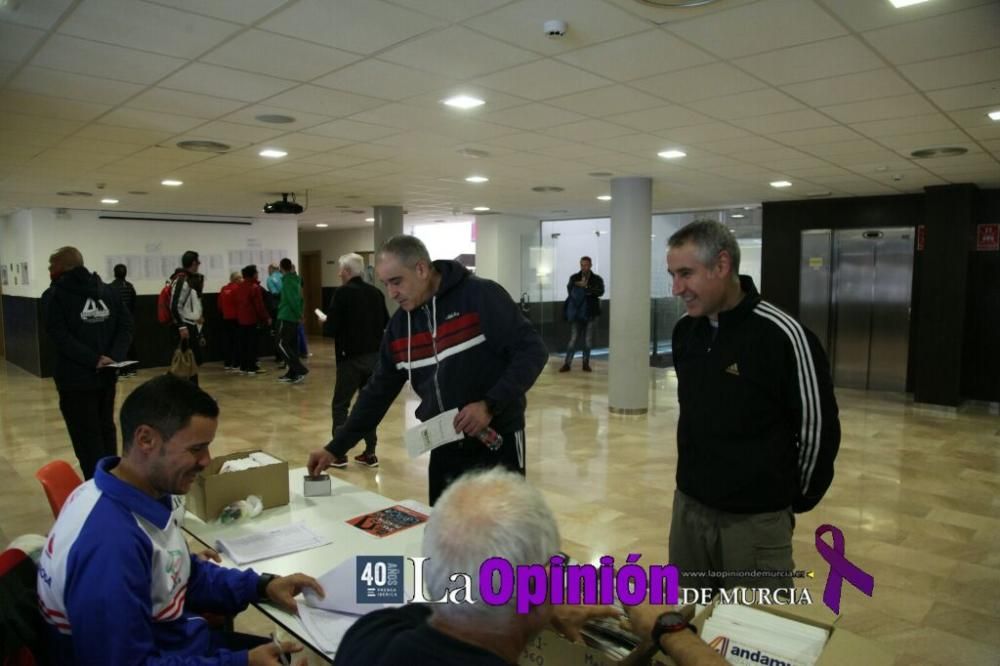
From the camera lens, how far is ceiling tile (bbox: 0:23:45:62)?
9.96ft

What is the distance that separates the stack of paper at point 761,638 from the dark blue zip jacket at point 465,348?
1.25 metres

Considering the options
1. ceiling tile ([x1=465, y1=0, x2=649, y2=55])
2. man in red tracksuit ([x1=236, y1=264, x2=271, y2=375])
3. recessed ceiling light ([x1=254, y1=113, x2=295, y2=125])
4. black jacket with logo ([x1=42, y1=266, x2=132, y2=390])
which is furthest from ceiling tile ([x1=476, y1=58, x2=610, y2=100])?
man in red tracksuit ([x1=236, y1=264, x2=271, y2=375])

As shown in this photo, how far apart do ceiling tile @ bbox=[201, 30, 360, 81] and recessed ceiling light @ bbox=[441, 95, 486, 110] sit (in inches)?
34.7

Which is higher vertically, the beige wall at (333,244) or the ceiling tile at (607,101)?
the ceiling tile at (607,101)

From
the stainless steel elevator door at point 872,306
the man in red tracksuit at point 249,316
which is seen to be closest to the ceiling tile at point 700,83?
the stainless steel elevator door at point 872,306

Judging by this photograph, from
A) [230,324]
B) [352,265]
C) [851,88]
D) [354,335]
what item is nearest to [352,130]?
[352,265]

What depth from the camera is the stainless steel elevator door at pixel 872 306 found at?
30.3 ft

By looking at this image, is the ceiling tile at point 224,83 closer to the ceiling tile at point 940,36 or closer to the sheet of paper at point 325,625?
the sheet of paper at point 325,625

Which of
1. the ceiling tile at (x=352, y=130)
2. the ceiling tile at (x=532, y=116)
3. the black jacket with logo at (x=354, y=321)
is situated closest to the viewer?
the ceiling tile at (x=532, y=116)

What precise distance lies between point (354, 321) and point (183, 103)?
198cm

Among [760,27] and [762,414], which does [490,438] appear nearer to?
[762,414]

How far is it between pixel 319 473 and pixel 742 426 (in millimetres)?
1513

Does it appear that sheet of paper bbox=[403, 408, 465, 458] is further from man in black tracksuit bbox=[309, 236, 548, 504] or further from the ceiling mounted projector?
the ceiling mounted projector

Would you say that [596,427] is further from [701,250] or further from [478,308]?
[701,250]
